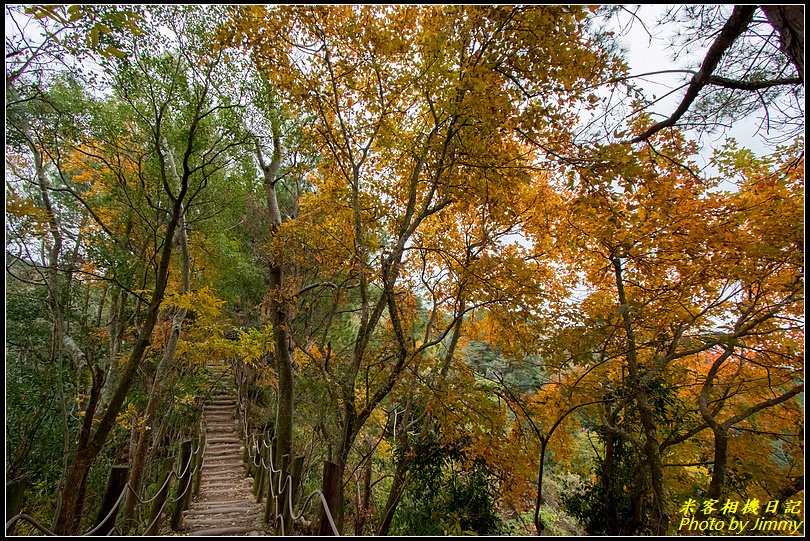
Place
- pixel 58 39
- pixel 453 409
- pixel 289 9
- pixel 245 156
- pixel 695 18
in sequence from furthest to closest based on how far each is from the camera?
pixel 245 156, pixel 58 39, pixel 453 409, pixel 289 9, pixel 695 18

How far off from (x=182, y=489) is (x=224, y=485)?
319 cm

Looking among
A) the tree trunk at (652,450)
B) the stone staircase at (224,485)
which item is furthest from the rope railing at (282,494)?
the tree trunk at (652,450)

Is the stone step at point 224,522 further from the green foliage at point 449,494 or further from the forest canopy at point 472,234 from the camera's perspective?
the green foliage at point 449,494

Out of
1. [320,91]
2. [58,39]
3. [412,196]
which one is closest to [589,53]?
[412,196]

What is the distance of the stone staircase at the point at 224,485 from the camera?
14.5 feet

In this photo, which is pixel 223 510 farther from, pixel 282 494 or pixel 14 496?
pixel 14 496

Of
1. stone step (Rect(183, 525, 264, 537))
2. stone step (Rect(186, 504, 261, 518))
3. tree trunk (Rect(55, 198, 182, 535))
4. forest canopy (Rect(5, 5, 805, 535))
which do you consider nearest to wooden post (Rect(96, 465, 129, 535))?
forest canopy (Rect(5, 5, 805, 535))

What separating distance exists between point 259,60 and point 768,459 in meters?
6.97

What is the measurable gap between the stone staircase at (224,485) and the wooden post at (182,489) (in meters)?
0.16

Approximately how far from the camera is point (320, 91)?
8.95 ft

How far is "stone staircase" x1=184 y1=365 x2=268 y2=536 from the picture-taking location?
14.5 ft

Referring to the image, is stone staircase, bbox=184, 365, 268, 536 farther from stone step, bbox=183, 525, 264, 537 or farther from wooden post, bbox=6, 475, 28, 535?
wooden post, bbox=6, 475, 28, 535

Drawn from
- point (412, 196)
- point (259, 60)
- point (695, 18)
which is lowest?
point (412, 196)

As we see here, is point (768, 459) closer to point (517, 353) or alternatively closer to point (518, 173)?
point (517, 353)
